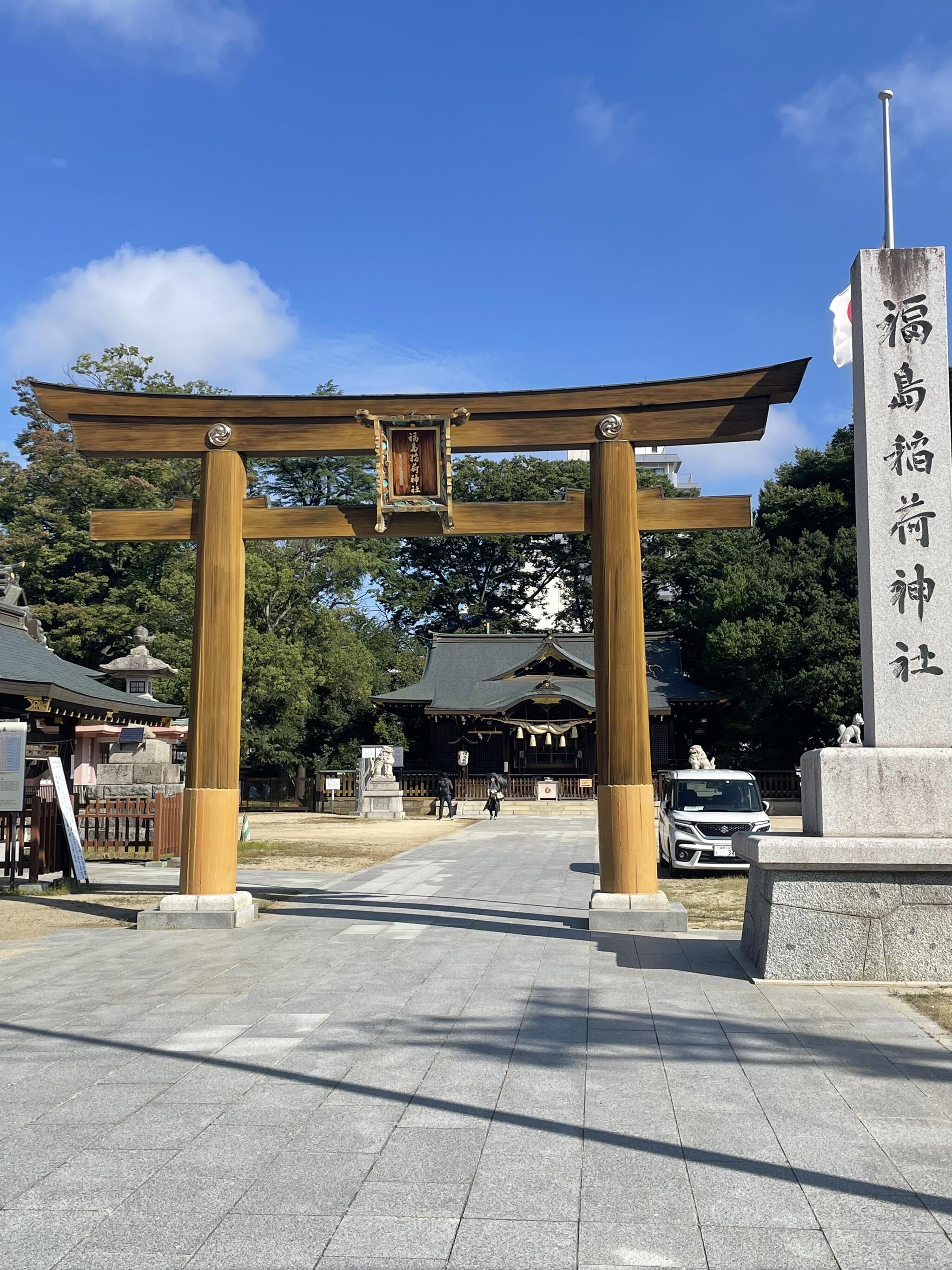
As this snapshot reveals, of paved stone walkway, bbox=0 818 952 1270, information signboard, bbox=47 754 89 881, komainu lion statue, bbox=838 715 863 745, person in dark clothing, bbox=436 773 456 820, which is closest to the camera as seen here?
paved stone walkway, bbox=0 818 952 1270

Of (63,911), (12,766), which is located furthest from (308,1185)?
(12,766)

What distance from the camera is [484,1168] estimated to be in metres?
4.13

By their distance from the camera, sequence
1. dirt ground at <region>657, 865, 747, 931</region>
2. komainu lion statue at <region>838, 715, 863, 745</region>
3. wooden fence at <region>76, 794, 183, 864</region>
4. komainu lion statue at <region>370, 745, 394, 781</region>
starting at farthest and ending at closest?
komainu lion statue at <region>370, 745, 394, 781</region>
wooden fence at <region>76, 794, 183, 864</region>
dirt ground at <region>657, 865, 747, 931</region>
komainu lion statue at <region>838, 715, 863, 745</region>

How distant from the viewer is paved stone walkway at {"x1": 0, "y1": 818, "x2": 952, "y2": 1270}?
11.5 feet

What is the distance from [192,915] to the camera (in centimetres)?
1049

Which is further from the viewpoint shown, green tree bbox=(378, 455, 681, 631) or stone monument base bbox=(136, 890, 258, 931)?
green tree bbox=(378, 455, 681, 631)

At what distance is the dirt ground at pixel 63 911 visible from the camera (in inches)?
424

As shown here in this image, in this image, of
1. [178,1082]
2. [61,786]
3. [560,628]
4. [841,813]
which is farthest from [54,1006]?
[560,628]

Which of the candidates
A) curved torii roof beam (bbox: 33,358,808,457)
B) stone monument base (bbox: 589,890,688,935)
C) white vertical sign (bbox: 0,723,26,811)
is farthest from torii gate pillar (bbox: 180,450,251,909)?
stone monument base (bbox: 589,890,688,935)

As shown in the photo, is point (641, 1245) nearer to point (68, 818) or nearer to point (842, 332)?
point (842, 332)

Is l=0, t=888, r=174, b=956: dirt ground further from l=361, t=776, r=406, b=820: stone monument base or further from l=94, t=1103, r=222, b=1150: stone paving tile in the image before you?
l=361, t=776, r=406, b=820: stone monument base

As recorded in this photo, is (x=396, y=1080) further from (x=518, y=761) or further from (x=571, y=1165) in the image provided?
(x=518, y=761)

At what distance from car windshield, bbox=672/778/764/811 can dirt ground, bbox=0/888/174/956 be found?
9.09m

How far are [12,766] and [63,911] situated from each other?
2.03m
